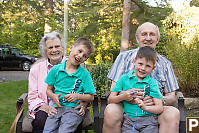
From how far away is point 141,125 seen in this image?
219 cm

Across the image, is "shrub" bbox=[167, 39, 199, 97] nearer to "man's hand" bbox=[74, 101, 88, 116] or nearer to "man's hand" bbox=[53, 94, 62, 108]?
"man's hand" bbox=[74, 101, 88, 116]

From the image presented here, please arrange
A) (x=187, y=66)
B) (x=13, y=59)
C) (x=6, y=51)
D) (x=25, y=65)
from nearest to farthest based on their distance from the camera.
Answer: (x=187, y=66) → (x=6, y=51) → (x=13, y=59) → (x=25, y=65)

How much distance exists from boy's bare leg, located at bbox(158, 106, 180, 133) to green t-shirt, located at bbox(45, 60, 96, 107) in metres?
0.76

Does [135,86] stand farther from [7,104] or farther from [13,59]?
[13,59]

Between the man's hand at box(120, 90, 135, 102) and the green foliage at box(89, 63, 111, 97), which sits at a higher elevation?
the man's hand at box(120, 90, 135, 102)

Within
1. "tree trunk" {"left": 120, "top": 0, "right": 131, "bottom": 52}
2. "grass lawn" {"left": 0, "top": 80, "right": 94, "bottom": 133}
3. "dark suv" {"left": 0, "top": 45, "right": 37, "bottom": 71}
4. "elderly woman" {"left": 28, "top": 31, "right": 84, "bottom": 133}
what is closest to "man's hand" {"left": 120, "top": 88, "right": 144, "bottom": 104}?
"elderly woman" {"left": 28, "top": 31, "right": 84, "bottom": 133}

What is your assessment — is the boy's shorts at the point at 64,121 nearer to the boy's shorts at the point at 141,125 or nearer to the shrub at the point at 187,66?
the boy's shorts at the point at 141,125

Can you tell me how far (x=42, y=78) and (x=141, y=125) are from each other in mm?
1266

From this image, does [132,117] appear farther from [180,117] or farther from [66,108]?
[66,108]

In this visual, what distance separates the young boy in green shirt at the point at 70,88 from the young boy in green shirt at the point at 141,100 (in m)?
0.38

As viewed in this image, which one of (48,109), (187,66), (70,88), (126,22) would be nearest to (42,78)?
(48,109)

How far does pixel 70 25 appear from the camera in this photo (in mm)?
20969

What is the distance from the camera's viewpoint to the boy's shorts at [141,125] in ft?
7.16

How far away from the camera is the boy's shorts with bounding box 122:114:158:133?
7.16 ft
